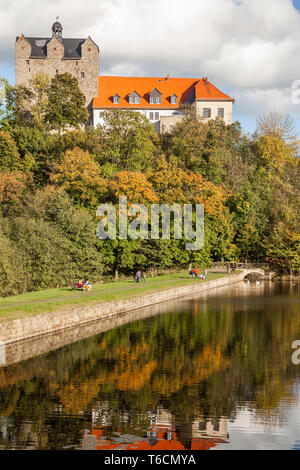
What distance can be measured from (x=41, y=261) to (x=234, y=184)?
1402 inches

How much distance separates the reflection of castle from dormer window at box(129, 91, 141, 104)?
7474 centimetres

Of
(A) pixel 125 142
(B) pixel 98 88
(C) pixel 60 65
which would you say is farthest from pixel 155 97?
(A) pixel 125 142

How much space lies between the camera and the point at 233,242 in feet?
213

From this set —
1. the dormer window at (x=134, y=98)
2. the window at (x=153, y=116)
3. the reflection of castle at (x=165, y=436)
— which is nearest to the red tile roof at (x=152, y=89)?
the dormer window at (x=134, y=98)

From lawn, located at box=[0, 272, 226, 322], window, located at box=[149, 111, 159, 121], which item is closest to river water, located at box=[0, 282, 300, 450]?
lawn, located at box=[0, 272, 226, 322]

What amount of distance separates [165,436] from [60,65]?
78506mm

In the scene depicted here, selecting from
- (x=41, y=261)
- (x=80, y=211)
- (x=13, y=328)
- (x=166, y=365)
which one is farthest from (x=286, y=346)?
(x=80, y=211)

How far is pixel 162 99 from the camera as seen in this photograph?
8381 centimetres

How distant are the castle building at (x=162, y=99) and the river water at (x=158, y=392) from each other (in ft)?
190

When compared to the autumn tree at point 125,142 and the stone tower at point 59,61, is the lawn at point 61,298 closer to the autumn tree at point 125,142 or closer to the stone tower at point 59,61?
the autumn tree at point 125,142

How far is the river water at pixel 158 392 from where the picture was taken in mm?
11836

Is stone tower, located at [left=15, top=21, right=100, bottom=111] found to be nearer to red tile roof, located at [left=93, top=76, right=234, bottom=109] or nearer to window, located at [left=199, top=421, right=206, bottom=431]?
red tile roof, located at [left=93, top=76, right=234, bottom=109]

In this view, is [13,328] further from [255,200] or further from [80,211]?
[255,200]

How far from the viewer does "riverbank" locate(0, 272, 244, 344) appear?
19.7 meters
